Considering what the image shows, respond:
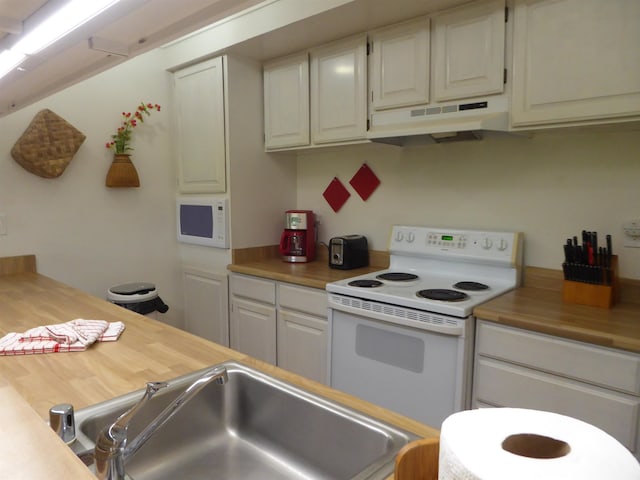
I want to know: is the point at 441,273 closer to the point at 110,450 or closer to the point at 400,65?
the point at 400,65

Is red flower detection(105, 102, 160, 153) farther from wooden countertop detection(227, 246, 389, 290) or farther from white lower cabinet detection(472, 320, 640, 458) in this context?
white lower cabinet detection(472, 320, 640, 458)

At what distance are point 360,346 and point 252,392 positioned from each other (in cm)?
103

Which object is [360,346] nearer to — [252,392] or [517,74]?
[252,392]

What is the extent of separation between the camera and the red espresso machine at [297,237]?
2.93m

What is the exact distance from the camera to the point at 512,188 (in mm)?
2285

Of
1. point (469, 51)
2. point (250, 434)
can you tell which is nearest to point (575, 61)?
point (469, 51)

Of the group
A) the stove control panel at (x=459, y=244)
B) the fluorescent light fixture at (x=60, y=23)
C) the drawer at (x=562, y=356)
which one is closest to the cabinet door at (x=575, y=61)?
the stove control panel at (x=459, y=244)

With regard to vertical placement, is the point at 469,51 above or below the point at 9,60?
above

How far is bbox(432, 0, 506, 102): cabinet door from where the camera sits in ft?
6.45

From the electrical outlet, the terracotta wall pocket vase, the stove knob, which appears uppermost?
the terracotta wall pocket vase

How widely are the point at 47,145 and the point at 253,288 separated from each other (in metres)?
1.42

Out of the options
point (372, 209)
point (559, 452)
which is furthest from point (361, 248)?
point (559, 452)

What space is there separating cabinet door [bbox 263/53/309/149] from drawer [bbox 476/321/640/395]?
5.23 ft

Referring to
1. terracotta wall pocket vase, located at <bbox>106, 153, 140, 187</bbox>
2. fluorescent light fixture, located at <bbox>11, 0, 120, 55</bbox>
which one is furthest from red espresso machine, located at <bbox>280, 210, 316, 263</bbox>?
fluorescent light fixture, located at <bbox>11, 0, 120, 55</bbox>
